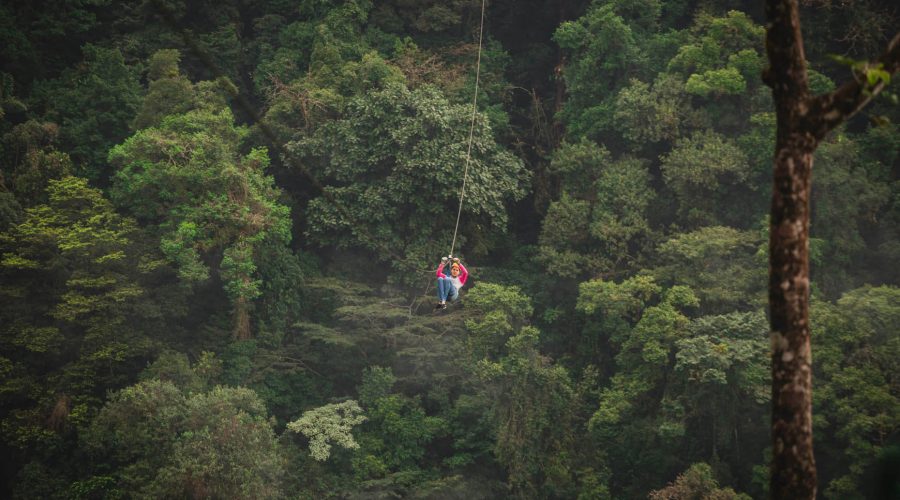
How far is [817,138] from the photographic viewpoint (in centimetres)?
415

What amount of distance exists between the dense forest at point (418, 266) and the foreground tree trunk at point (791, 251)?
10414mm

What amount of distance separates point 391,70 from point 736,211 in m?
7.72

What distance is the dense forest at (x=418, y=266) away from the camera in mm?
15531

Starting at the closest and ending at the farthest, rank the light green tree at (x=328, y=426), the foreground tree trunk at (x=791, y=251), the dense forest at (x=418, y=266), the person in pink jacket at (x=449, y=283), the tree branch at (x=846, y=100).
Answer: the tree branch at (x=846, y=100) → the foreground tree trunk at (x=791, y=251) → the person in pink jacket at (x=449, y=283) → the dense forest at (x=418, y=266) → the light green tree at (x=328, y=426)

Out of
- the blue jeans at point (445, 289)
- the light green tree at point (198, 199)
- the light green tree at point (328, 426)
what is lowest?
the light green tree at point (328, 426)

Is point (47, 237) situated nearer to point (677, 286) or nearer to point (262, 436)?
point (262, 436)

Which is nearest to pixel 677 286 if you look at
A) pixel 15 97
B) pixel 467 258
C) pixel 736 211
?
pixel 736 211

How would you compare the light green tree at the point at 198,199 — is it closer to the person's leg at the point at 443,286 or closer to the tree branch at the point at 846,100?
the person's leg at the point at 443,286

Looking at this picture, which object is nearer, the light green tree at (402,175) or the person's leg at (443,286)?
the person's leg at (443,286)

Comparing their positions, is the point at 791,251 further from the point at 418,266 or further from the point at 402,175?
the point at 402,175

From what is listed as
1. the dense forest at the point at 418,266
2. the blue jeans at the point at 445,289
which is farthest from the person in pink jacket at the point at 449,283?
the dense forest at the point at 418,266

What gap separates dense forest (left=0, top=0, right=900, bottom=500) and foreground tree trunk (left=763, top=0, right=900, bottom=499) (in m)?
10.4

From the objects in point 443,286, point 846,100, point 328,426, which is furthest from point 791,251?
point 328,426

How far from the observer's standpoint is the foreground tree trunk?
4.11 metres
